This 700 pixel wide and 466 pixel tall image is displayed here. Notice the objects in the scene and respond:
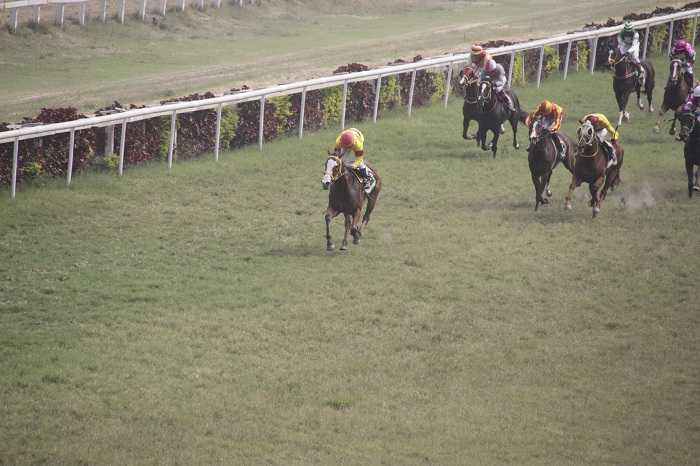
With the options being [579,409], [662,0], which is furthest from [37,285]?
[662,0]

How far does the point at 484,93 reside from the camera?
2000 centimetres

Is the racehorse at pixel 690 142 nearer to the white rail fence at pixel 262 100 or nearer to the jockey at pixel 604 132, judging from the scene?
the jockey at pixel 604 132

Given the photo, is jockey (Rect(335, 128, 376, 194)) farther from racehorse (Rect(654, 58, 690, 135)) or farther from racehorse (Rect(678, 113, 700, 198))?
racehorse (Rect(654, 58, 690, 135))

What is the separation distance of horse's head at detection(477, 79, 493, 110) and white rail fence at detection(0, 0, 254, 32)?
38.3 ft

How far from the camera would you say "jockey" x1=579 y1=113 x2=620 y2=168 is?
1720 centimetres

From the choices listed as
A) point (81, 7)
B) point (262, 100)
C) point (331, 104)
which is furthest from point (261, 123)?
point (81, 7)

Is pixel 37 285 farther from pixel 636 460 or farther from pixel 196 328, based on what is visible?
pixel 636 460

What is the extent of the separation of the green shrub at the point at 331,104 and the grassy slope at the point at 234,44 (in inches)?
142

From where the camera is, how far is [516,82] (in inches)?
1016

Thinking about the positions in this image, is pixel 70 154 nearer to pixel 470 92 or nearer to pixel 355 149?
pixel 355 149

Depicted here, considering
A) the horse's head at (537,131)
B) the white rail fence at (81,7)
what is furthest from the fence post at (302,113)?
the white rail fence at (81,7)

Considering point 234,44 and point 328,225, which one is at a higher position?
point 234,44

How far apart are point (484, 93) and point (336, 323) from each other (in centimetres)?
806

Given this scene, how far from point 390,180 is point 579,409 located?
7992 millimetres
